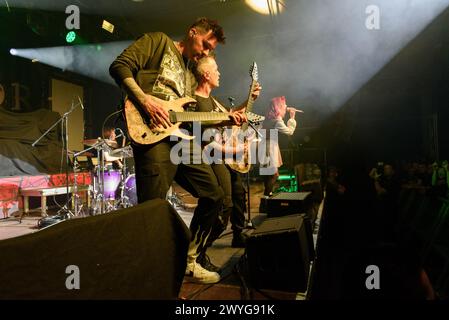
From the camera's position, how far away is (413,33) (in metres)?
8.50

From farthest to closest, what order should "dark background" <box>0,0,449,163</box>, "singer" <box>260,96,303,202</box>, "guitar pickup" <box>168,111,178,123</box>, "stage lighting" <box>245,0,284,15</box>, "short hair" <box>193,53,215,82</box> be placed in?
"dark background" <box>0,0,449,163</box>, "stage lighting" <box>245,0,284,15</box>, "singer" <box>260,96,303,202</box>, "short hair" <box>193,53,215,82</box>, "guitar pickup" <box>168,111,178,123</box>

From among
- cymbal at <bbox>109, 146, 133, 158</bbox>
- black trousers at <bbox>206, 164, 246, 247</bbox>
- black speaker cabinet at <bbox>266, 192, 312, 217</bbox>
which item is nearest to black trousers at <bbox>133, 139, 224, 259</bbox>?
black trousers at <bbox>206, 164, 246, 247</bbox>

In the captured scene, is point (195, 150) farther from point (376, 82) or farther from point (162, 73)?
point (376, 82)

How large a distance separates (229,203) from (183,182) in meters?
0.51

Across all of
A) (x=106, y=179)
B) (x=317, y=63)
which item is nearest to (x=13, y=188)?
(x=106, y=179)

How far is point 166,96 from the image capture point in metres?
2.04

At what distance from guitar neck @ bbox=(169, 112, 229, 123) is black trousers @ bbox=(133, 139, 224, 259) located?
0.64 feet

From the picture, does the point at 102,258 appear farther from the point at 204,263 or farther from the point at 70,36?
the point at 70,36

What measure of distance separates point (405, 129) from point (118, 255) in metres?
12.8

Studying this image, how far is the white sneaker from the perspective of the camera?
2.17 m

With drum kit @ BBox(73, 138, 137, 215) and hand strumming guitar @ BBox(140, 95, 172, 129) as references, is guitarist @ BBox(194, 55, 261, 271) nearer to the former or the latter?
hand strumming guitar @ BBox(140, 95, 172, 129)

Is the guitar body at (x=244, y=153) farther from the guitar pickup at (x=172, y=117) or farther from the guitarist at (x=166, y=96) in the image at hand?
the guitar pickup at (x=172, y=117)

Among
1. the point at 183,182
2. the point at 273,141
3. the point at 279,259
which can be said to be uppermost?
the point at 273,141

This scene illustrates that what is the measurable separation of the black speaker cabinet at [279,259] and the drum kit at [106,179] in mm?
3869
